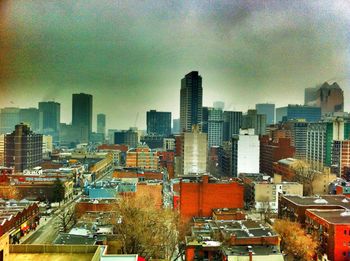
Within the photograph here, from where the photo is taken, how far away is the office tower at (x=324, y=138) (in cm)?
1739

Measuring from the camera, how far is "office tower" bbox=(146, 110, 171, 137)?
36850mm

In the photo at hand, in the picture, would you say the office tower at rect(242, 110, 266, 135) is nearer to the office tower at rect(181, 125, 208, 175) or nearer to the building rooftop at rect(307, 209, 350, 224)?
the office tower at rect(181, 125, 208, 175)

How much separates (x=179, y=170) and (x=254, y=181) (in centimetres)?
481

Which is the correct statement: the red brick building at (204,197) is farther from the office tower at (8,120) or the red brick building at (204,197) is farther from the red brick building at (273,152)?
the office tower at (8,120)

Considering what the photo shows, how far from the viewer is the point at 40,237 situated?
8.24 meters

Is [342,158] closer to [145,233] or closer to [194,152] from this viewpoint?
[194,152]

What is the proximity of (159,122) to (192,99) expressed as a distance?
7.76 meters

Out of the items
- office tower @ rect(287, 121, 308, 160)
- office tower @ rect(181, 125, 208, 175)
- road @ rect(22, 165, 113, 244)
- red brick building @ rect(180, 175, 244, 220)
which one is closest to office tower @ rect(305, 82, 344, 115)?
office tower @ rect(287, 121, 308, 160)

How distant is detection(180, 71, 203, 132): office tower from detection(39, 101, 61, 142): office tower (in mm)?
9118

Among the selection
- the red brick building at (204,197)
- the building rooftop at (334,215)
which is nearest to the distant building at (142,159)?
the red brick building at (204,197)

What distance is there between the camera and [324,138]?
17844 millimetres

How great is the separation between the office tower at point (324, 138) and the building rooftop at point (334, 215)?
932cm

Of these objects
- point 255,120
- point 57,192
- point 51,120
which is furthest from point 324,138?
point 51,120

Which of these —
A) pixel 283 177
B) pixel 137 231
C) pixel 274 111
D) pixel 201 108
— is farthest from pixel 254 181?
pixel 274 111
